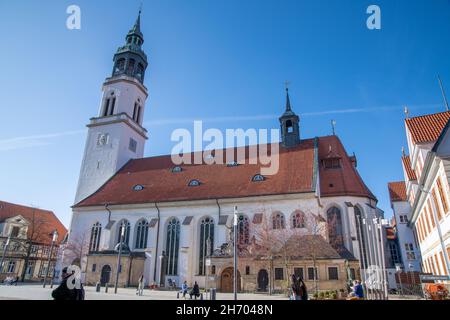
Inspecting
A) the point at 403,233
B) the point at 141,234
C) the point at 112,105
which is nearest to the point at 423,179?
the point at 403,233

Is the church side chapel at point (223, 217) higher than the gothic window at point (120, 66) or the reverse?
the reverse

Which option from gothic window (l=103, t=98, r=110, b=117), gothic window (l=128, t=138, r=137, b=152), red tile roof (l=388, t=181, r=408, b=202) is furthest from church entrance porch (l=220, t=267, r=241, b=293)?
gothic window (l=103, t=98, r=110, b=117)

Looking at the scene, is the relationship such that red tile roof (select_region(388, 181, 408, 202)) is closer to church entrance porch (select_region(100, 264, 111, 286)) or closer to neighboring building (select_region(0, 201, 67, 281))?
church entrance porch (select_region(100, 264, 111, 286))

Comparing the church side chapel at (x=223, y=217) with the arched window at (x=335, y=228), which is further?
the arched window at (x=335, y=228)

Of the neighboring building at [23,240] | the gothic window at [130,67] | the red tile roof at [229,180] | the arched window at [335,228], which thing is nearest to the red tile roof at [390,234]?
the red tile roof at [229,180]

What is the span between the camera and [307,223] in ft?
87.7

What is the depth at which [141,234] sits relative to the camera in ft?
109

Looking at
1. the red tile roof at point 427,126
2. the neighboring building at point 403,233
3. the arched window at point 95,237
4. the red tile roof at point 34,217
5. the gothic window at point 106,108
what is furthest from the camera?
the gothic window at point 106,108

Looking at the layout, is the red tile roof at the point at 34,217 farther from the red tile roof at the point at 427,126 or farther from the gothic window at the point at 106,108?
the red tile roof at the point at 427,126

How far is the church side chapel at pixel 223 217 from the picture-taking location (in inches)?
996

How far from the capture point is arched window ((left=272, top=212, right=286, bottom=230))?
28.4 metres

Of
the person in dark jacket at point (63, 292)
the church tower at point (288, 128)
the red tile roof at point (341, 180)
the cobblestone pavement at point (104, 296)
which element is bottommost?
the cobblestone pavement at point (104, 296)

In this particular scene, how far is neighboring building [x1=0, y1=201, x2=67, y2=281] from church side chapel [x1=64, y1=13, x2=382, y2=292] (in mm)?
9519

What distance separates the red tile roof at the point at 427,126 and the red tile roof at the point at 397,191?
13256mm
